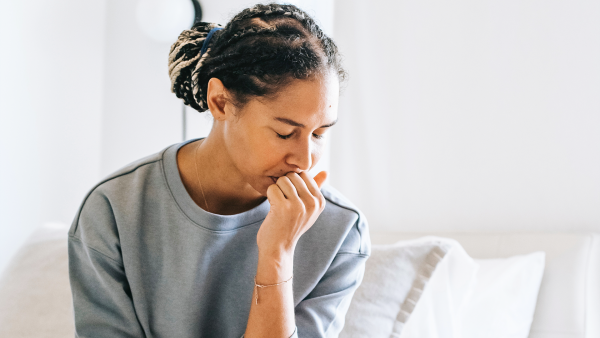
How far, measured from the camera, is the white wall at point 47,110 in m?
1.73

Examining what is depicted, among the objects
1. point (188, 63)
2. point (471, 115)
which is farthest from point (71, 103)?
point (471, 115)

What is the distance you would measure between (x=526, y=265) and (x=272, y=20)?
961 mm

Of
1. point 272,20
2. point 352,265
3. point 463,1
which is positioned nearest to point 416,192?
point 463,1

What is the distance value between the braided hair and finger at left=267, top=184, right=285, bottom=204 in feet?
0.54

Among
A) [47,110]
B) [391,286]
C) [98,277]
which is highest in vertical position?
[47,110]

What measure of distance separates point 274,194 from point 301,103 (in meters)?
0.17

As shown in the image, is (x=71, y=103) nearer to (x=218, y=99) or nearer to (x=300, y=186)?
(x=218, y=99)

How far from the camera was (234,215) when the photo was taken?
3.13 ft

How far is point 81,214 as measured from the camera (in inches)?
36.1

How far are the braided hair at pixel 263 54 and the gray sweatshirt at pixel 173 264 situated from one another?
23 cm

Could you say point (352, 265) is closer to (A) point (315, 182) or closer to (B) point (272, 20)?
(A) point (315, 182)

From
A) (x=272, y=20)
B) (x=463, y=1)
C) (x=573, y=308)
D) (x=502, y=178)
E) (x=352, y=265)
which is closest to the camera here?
(x=272, y=20)

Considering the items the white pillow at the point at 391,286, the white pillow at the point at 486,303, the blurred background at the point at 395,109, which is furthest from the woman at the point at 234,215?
the blurred background at the point at 395,109

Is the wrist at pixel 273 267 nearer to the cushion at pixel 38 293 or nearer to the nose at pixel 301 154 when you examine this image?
the nose at pixel 301 154
